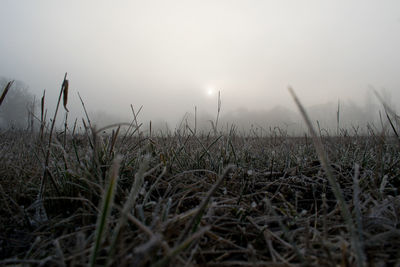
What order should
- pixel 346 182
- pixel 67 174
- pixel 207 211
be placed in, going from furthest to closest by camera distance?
pixel 346 182 < pixel 67 174 < pixel 207 211

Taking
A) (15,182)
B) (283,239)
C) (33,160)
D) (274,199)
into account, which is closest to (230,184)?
(274,199)

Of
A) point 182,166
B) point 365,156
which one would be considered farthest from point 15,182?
point 365,156

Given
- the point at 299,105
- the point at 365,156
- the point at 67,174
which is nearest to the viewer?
the point at 299,105

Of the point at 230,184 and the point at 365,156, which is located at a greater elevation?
the point at 365,156

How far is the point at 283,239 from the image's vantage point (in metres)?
0.84

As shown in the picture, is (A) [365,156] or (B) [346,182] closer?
(B) [346,182]

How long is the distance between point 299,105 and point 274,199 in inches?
33.4

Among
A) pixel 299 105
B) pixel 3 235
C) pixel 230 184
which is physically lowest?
pixel 3 235

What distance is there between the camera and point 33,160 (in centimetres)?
159

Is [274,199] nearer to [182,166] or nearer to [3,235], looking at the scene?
[182,166]

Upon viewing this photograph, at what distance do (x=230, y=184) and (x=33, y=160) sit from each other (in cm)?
141

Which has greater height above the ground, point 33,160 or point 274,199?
point 33,160

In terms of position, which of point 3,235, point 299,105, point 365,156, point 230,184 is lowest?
point 3,235

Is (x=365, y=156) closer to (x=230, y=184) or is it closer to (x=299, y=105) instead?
(x=230, y=184)
